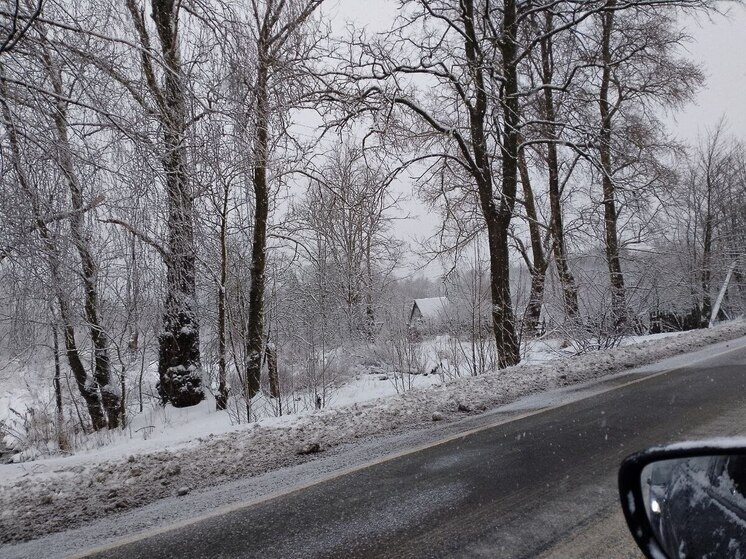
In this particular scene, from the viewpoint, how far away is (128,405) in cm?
1237

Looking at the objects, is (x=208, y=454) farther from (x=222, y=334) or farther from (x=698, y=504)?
(x=222, y=334)

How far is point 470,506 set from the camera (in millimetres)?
3318

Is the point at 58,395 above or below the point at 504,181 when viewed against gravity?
below

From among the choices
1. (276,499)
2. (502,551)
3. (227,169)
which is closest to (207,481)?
(276,499)

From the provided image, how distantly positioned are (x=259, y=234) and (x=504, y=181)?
20.3ft

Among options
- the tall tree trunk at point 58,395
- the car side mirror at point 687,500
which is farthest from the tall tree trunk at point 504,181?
the car side mirror at point 687,500

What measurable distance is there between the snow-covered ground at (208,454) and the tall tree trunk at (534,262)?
3079 mm

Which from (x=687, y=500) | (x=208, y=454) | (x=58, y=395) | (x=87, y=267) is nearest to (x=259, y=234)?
(x=87, y=267)

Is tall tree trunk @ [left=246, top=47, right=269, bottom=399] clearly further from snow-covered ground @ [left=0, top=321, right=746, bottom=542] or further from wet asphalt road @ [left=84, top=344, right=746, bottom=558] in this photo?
wet asphalt road @ [left=84, top=344, right=746, bottom=558]

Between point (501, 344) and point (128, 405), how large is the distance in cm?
917

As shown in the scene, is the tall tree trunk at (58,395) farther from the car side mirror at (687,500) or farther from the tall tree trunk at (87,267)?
the car side mirror at (687,500)

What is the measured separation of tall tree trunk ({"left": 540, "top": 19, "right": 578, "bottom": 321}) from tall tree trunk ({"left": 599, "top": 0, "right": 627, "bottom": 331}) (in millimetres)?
1122

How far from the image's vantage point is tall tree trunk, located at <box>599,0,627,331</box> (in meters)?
12.1

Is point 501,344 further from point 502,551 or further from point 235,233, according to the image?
point 502,551
